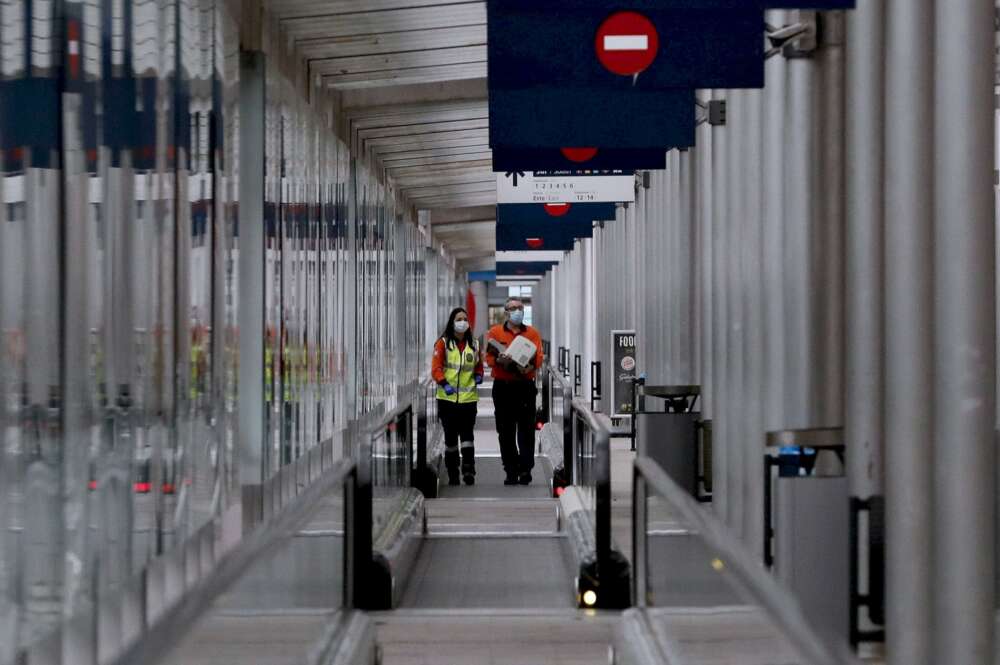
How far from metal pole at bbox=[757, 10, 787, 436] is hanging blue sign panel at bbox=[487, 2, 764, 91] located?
131 centimetres

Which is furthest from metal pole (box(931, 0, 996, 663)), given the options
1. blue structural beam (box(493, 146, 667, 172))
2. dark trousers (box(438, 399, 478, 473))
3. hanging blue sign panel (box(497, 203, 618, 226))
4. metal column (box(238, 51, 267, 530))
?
hanging blue sign panel (box(497, 203, 618, 226))

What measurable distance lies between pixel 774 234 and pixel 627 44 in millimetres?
2022

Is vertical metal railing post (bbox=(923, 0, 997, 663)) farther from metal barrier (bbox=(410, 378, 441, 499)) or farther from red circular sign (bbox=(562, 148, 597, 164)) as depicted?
metal barrier (bbox=(410, 378, 441, 499))

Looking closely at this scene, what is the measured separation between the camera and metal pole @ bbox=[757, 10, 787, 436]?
24.3 feet

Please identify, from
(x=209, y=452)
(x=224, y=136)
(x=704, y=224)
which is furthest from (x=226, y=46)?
(x=704, y=224)

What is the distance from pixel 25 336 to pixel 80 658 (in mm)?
1130

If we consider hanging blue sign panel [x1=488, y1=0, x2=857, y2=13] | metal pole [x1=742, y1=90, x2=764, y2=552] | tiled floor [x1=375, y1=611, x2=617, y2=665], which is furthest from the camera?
metal pole [x1=742, y1=90, x2=764, y2=552]

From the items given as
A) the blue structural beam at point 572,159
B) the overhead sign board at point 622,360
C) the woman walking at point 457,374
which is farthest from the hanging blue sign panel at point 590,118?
the overhead sign board at point 622,360

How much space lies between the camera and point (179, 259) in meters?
5.85

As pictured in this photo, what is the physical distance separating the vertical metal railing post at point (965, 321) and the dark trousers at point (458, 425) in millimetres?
6619

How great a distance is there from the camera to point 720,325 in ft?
31.7

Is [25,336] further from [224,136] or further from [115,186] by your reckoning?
[224,136]

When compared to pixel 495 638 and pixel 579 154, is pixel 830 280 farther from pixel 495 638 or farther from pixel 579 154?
pixel 579 154

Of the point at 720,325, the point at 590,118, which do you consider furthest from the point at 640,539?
the point at 720,325
